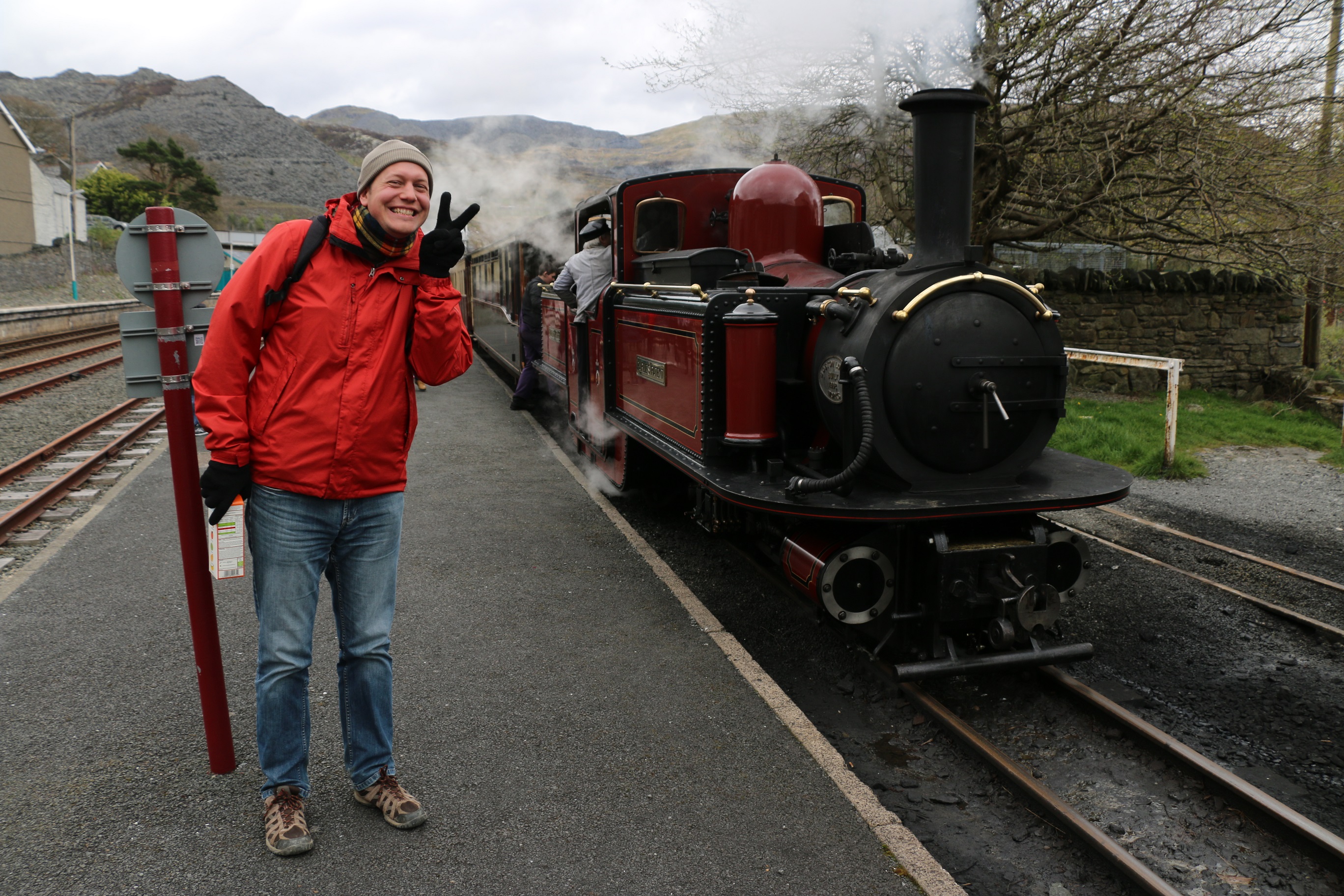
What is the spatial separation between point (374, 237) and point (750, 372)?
5.88ft

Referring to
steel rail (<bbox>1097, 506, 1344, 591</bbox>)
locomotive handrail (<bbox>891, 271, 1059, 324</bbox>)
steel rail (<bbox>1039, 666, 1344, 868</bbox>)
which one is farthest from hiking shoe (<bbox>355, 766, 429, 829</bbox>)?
steel rail (<bbox>1097, 506, 1344, 591</bbox>)

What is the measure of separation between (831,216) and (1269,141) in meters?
5.83

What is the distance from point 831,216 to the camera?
565 cm

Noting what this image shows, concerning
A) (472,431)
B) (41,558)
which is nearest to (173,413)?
(41,558)

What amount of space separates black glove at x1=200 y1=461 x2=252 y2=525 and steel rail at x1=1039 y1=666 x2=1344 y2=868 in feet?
10.6

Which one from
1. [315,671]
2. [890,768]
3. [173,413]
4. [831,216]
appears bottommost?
[890,768]

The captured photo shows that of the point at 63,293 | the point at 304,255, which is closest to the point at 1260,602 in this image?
the point at 304,255

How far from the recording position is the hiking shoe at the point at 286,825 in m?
2.56

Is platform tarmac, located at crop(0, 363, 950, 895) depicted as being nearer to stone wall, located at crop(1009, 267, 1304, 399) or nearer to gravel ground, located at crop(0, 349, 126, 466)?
gravel ground, located at crop(0, 349, 126, 466)

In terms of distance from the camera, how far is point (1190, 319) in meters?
12.4

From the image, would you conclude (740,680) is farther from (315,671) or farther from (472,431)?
(472,431)

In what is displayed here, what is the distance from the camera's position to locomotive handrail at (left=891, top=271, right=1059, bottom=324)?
346cm

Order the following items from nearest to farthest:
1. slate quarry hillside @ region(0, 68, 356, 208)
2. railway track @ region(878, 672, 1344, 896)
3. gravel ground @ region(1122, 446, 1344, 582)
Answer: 1. railway track @ region(878, 672, 1344, 896)
2. gravel ground @ region(1122, 446, 1344, 582)
3. slate quarry hillside @ region(0, 68, 356, 208)

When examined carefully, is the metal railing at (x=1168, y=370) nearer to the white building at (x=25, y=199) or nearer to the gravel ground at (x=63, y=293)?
the gravel ground at (x=63, y=293)
